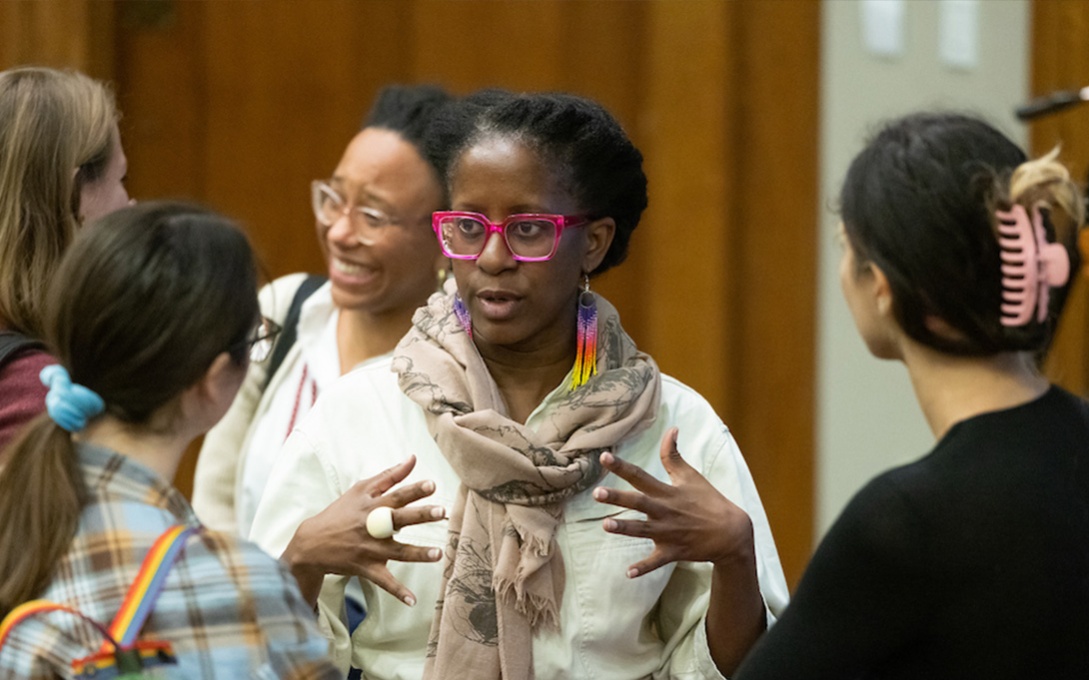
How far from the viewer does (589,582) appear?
2047 mm

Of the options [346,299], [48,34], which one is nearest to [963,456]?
[346,299]

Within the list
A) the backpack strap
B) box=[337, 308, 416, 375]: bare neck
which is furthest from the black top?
box=[337, 308, 416, 375]: bare neck

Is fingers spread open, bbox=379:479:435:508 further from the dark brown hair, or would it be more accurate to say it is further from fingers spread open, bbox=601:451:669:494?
the dark brown hair

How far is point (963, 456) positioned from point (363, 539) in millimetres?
754

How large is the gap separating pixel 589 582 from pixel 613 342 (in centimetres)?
36

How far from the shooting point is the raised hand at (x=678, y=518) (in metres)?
1.90

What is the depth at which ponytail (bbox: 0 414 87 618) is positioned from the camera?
4.94 ft

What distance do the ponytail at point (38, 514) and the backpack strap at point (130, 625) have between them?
1.0 inches

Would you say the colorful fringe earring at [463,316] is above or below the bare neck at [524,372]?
above

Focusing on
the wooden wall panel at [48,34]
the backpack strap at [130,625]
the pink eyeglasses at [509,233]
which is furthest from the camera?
the wooden wall panel at [48,34]

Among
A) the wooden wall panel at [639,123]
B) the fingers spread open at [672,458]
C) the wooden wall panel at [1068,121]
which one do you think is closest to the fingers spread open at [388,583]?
the fingers spread open at [672,458]

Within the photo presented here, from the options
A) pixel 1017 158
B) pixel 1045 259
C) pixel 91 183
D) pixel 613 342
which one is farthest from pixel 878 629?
pixel 91 183

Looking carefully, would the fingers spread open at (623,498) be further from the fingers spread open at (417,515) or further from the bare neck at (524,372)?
the bare neck at (524,372)

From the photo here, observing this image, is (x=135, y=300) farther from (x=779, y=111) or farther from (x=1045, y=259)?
(x=779, y=111)
